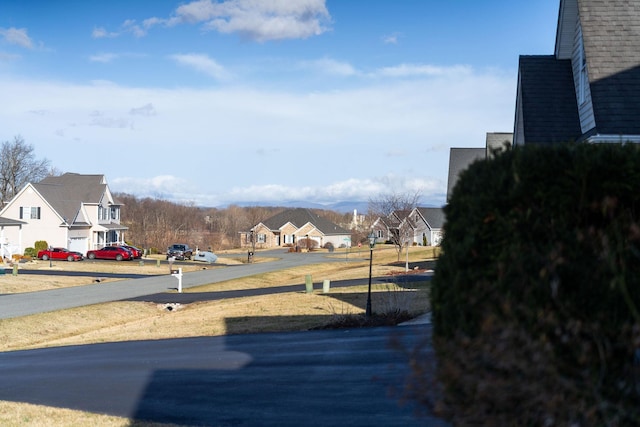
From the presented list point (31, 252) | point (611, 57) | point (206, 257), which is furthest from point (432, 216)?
point (611, 57)

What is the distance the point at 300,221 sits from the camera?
11331cm

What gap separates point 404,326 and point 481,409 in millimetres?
14940

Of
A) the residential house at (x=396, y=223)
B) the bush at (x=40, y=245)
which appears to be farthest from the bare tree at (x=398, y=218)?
the bush at (x=40, y=245)

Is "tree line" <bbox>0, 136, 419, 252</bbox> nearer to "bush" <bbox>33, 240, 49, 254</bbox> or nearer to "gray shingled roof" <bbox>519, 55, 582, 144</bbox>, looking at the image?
"bush" <bbox>33, 240, 49, 254</bbox>

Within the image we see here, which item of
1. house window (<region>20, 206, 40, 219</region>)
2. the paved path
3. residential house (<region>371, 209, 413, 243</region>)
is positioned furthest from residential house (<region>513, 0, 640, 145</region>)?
house window (<region>20, 206, 40, 219</region>)

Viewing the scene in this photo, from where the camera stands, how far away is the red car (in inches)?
2613

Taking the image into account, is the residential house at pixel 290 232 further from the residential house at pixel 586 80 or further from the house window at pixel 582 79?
the house window at pixel 582 79

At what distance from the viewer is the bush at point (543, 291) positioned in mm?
3693

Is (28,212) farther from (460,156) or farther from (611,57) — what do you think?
(611,57)

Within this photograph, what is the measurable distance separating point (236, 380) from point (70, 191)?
65.4m

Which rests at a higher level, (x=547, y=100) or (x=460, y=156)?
(x=460, y=156)

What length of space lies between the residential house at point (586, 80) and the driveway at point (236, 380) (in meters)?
5.20

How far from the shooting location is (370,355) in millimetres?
14219

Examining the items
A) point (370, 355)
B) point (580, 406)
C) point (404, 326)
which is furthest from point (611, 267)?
point (404, 326)
